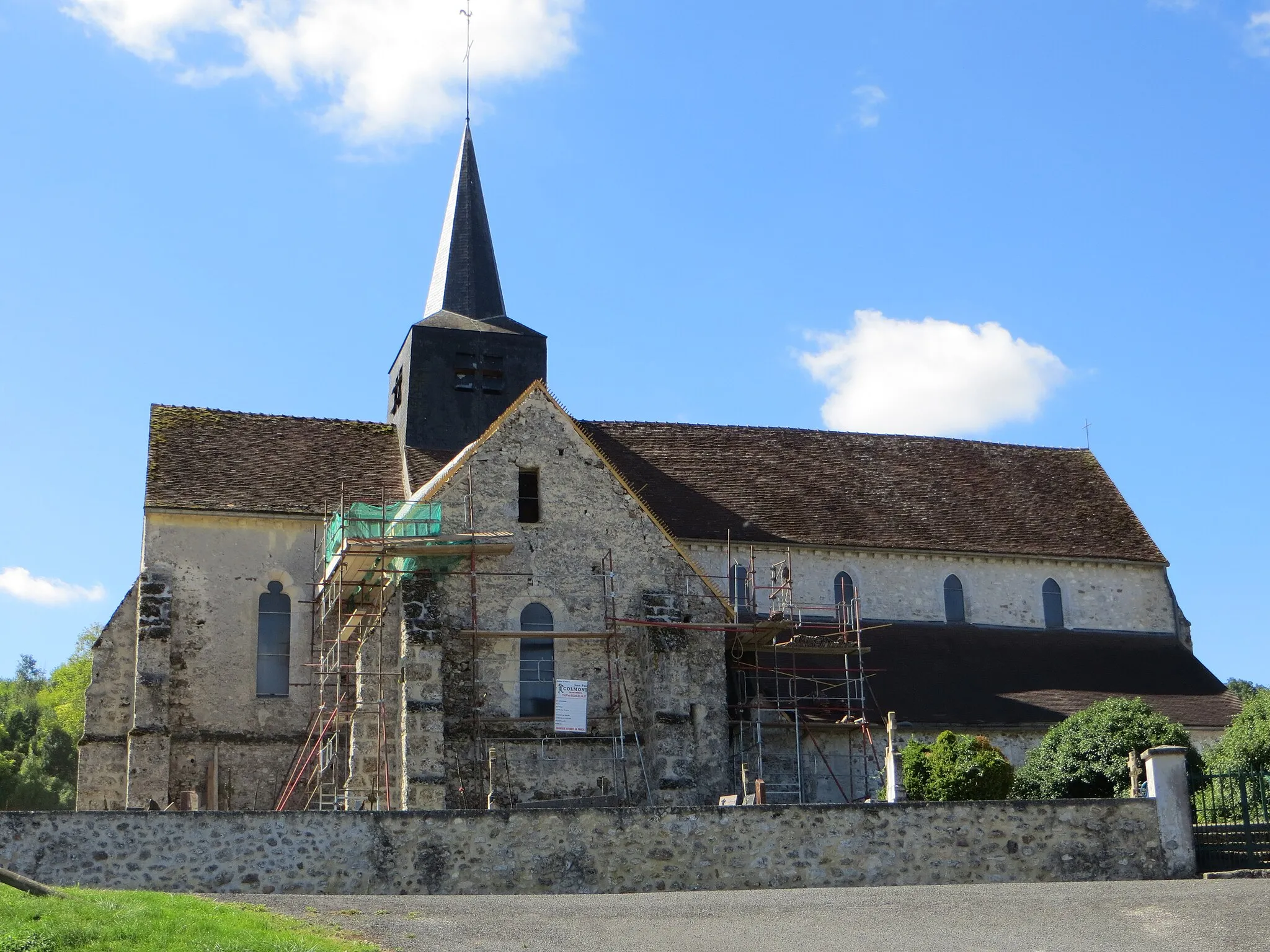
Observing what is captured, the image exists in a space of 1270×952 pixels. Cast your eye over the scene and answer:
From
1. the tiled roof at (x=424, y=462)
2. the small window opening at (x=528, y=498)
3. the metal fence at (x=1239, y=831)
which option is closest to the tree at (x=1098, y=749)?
the metal fence at (x=1239, y=831)

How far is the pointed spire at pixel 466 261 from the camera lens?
36781 millimetres

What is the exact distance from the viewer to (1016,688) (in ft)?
105

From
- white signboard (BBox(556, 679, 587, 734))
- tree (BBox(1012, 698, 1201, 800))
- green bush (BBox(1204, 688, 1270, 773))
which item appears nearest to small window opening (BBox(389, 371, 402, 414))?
white signboard (BBox(556, 679, 587, 734))

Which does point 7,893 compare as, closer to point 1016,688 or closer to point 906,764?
point 906,764

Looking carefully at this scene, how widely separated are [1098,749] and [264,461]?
699 inches

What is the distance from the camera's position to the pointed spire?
36781mm

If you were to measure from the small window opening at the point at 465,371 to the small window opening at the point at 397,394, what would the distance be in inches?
60.5

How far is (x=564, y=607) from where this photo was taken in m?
27.8

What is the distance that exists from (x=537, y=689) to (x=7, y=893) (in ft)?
45.0

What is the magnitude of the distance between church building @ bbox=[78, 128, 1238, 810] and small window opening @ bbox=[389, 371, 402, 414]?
285 millimetres

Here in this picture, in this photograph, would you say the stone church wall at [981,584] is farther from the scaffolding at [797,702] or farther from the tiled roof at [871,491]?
the scaffolding at [797,702]

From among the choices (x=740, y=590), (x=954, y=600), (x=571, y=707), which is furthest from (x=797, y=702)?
(x=954, y=600)

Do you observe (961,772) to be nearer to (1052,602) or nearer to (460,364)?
(1052,602)

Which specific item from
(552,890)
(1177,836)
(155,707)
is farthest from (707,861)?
(155,707)
